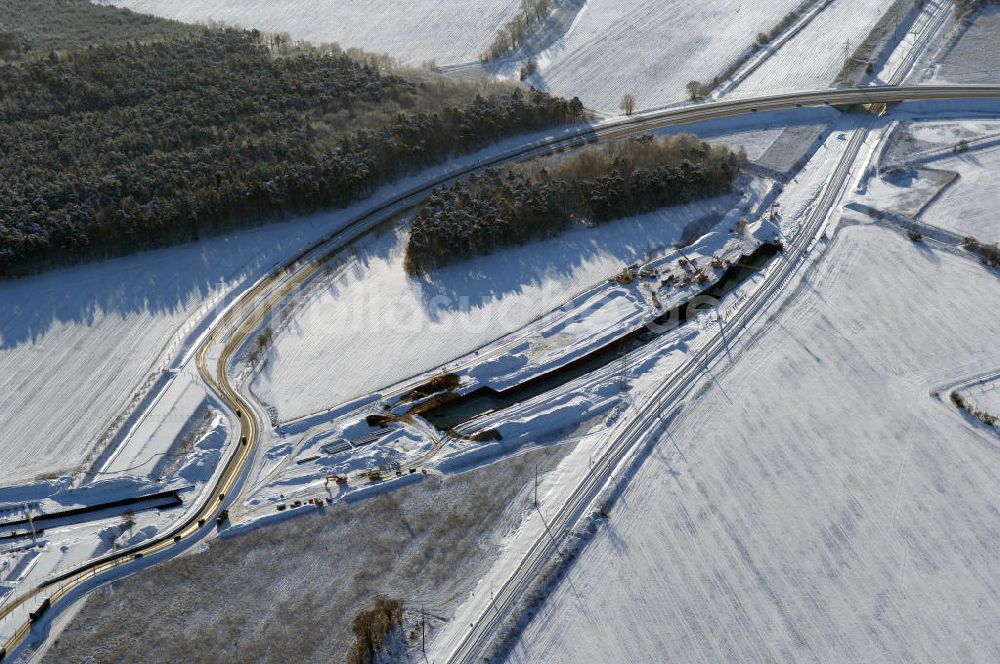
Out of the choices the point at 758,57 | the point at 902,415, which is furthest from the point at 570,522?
the point at 758,57

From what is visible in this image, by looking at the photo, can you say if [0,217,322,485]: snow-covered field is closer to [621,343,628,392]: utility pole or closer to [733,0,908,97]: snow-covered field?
[621,343,628,392]: utility pole

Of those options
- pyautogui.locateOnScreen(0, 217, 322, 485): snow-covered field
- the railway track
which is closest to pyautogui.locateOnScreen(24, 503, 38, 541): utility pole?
pyautogui.locateOnScreen(0, 217, 322, 485): snow-covered field

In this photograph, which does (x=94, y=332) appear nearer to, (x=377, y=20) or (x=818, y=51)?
(x=377, y=20)

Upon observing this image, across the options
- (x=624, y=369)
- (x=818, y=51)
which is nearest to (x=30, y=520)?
(x=624, y=369)

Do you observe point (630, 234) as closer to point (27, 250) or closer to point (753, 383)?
point (753, 383)

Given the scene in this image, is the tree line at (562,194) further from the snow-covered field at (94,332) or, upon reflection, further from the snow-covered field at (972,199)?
the snow-covered field at (972,199)

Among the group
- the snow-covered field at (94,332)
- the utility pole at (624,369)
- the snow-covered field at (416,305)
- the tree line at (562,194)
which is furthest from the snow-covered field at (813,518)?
the snow-covered field at (94,332)
